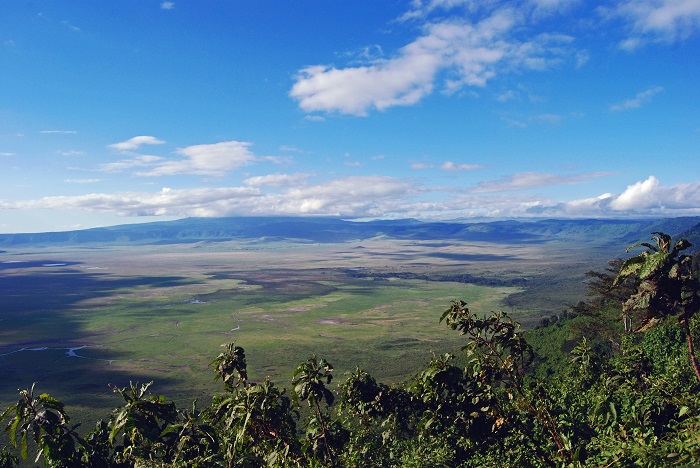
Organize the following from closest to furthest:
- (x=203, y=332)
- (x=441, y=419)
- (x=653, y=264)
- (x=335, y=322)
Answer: (x=653, y=264) → (x=441, y=419) → (x=203, y=332) → (x=335, y=322)

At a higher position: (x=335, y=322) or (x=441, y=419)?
(x=441, y=419)

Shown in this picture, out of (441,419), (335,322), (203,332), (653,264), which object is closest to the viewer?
(653,264)

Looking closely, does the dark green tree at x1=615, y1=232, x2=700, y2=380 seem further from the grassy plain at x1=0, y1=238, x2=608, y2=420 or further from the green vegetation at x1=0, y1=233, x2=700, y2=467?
the grassy plain at x1=0, y1=238, x2=608, y2=420

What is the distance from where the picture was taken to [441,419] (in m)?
15.7

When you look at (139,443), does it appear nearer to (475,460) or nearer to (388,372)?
(475,460)

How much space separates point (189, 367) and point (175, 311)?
2793 inches

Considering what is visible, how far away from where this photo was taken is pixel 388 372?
78.2m

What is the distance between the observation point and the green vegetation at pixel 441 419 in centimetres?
979

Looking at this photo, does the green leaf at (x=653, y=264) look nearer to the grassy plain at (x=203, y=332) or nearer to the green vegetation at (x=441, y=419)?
the green vegetation at (x=441, y=419)

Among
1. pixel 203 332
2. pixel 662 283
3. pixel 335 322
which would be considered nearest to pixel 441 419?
pixel 662 283

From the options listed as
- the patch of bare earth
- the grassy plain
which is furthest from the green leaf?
the patch of bare earth

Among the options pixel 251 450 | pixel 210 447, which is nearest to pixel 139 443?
pixel 210 447

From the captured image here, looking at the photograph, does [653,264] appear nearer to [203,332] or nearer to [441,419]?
[441,419]

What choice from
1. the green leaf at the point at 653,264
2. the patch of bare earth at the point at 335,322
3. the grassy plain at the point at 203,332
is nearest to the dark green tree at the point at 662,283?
the green leaf at the point at 653,264
